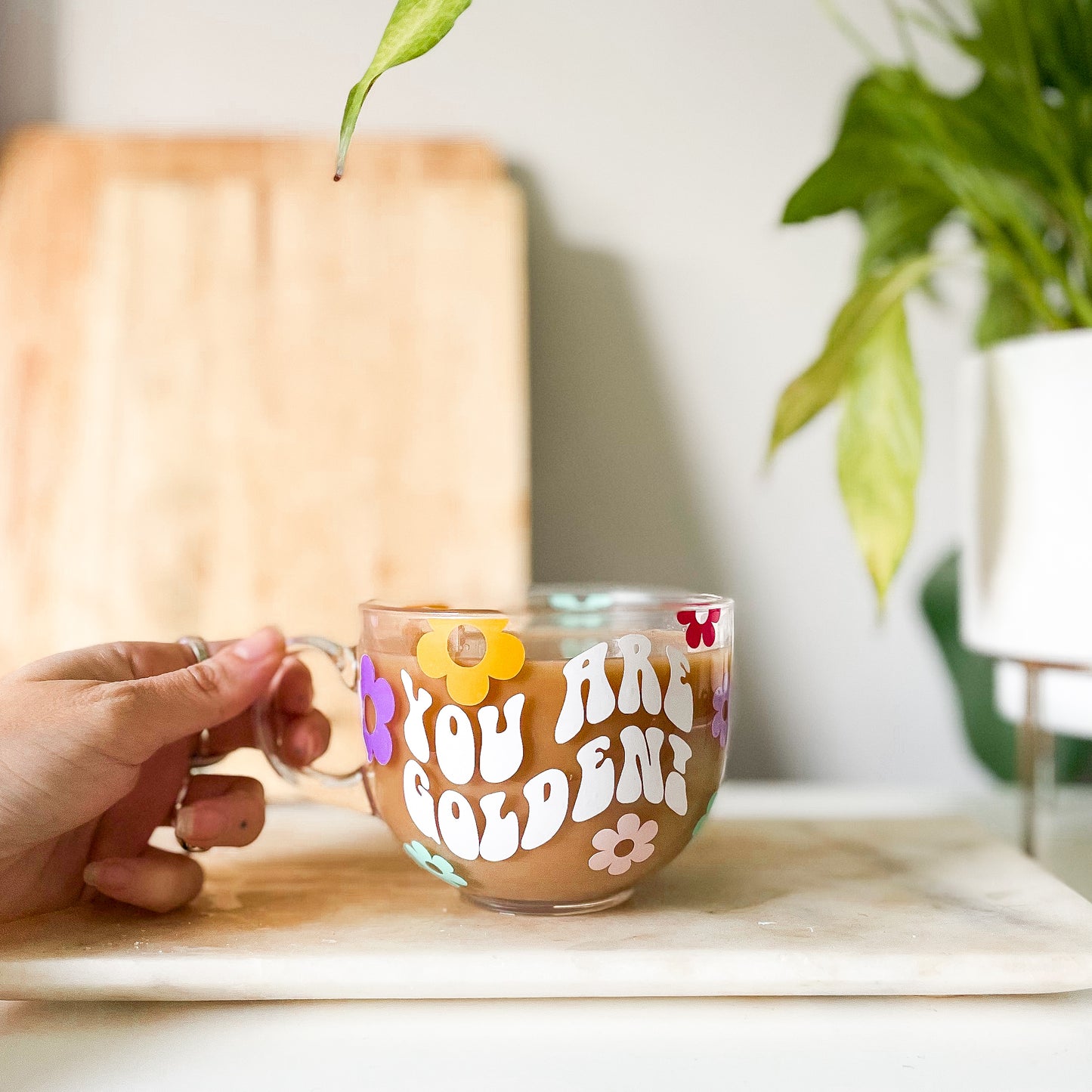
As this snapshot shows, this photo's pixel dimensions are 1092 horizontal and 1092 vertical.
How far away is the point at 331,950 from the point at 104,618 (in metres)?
0.44

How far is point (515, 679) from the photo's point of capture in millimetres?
418

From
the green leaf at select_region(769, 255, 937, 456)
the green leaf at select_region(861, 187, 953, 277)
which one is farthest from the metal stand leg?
the green leaf at select_region(861, 187, 953, 277)

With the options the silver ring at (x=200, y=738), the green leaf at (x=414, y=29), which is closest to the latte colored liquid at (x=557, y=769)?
the silver ring at (x=200, y=738)

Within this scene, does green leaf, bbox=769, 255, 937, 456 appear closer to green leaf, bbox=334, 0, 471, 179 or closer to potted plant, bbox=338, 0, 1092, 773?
potted plant, bbox=338, 0, 1092, 773

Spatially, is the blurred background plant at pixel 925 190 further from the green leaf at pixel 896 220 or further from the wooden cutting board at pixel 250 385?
the wooden cutting board at pixel 250 385

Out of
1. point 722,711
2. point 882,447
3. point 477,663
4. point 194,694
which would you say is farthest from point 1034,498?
point 194,694

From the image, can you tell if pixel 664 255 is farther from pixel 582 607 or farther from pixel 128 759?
pixel 128 759

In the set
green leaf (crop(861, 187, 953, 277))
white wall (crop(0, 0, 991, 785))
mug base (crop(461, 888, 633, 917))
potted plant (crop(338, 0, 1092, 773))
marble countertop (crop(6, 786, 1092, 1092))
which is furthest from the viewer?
white wall (crop(0, 0, 991, 785))

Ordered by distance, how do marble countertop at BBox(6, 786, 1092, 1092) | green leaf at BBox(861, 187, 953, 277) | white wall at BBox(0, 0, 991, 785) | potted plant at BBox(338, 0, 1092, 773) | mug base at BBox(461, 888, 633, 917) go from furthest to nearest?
1. white wall at BBox(0, 0, 991, 785)
2. green leaf at BBox(861, 187, 953, 277)
3. potted plant at BBox(338, 0, 1092, 773)
4. mug base at BBox(461, 888, 633, 917)
5. marble countertop at BBox(6, 786, 1092, 1092)

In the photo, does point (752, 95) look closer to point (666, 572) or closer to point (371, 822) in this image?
point (666, 572)

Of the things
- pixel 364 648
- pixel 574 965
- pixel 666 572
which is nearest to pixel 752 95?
pixel 666 572

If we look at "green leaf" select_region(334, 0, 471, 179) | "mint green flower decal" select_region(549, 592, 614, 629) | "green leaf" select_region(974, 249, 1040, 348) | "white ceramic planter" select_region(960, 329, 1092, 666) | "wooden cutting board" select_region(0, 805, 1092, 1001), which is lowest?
"wooden cutting board" select_region(0, 805, 1092, 1001)

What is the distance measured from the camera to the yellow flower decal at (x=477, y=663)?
0.42 metres

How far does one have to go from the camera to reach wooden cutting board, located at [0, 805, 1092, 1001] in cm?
41
